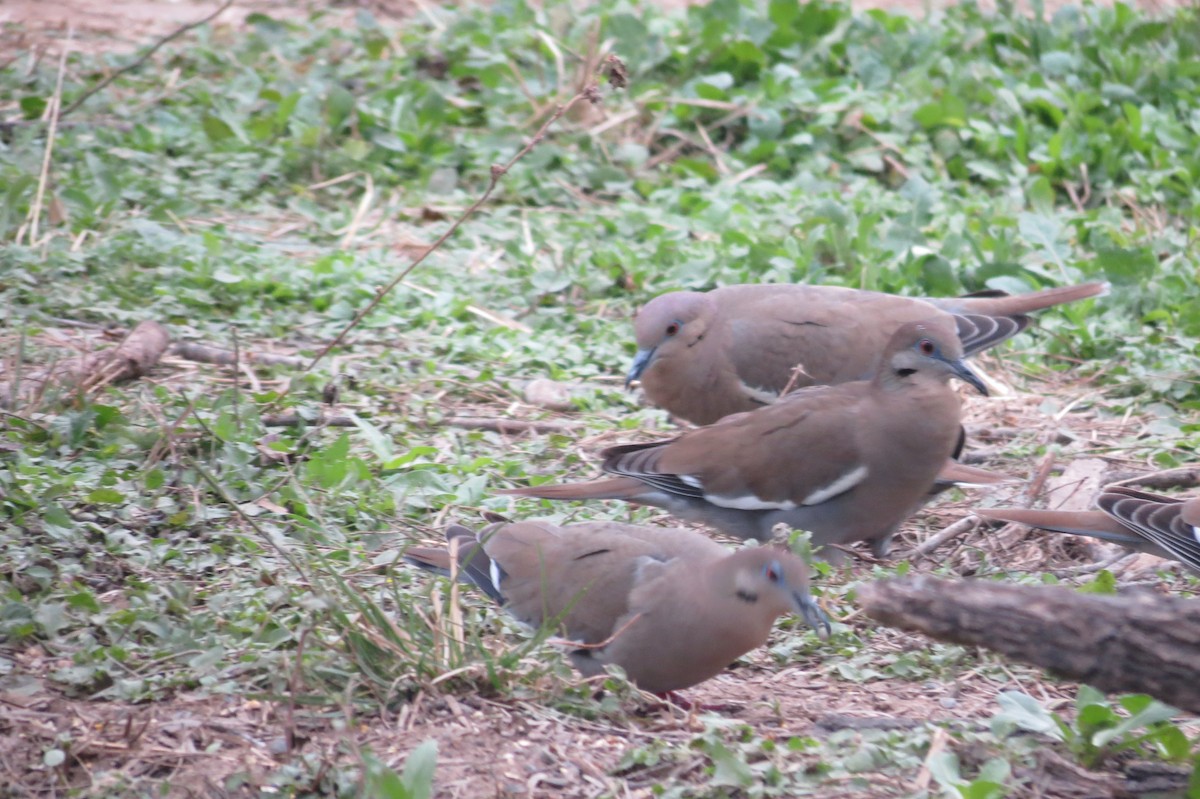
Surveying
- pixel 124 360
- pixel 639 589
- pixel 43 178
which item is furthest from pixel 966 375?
pixel 43 178

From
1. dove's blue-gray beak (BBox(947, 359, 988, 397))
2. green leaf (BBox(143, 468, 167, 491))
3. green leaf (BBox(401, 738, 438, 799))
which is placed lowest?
green leaf (BBox(143, 468, 167, 491))

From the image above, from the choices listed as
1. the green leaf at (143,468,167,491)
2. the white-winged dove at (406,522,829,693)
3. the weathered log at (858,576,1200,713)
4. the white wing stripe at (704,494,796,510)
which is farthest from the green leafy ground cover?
the white wing stripe at (704,494,796,510)

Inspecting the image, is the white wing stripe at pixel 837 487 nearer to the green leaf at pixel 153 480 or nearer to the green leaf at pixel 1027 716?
the green leaf at pixel 1027 716

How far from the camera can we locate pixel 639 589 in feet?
11.4

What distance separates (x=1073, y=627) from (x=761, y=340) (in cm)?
258

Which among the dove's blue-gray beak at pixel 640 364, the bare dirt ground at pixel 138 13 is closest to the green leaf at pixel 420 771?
the dove's blue-gray beak at pixel 640 364

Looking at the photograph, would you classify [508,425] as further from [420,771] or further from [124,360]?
[420,771]

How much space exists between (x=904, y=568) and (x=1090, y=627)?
1557 millimetres

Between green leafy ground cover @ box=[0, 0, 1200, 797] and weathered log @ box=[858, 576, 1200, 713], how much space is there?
10.1 inches

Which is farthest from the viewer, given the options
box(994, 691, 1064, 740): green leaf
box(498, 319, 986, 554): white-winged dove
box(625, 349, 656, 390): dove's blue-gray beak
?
box(625, 349, 656, 390): dove's blue-gray beak

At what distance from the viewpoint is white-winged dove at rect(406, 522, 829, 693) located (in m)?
3.31

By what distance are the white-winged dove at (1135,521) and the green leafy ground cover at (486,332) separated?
197mm

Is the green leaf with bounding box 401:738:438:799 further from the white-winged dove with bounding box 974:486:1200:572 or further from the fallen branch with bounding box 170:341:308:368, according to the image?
the fallen branch with bounding box 170:341:308:368

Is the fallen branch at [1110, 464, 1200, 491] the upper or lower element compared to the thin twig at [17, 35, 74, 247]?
upper
